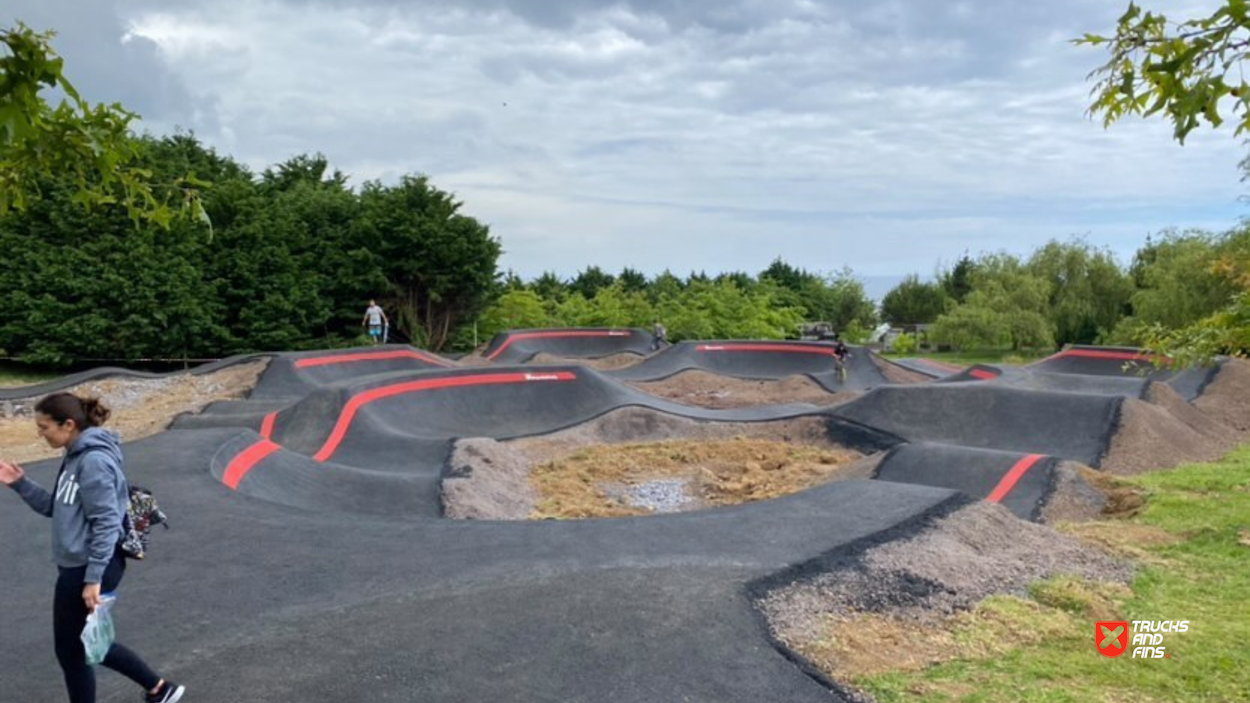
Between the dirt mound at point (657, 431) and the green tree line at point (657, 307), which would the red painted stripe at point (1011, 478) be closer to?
the dirt mound at point (657, 431)

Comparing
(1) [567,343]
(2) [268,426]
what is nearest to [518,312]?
(1) [567,343]

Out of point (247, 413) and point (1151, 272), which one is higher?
point (1151, 272)

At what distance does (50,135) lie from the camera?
4.09 meters

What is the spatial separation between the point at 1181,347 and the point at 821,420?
10313 millimetres

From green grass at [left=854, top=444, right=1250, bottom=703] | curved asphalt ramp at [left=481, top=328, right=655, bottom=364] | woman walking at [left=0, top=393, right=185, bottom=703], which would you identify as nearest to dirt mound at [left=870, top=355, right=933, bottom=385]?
curved asphalt ramp at [left=481, top=328, right=655, bottom=364]

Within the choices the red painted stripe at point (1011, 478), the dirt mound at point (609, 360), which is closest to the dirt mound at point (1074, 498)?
the red painted stripe at point (1011, 478)

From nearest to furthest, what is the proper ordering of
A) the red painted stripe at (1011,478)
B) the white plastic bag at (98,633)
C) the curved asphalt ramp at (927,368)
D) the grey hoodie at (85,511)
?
the white plastic bag at (98,633)
the grey hoodie at (85,511)
the red painted stripe at (1011,478)
the curved asphalt ramp at (927,368)

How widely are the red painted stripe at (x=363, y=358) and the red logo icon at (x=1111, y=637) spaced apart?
20399mm

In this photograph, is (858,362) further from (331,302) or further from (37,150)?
(37,150)

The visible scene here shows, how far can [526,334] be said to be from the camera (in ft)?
116

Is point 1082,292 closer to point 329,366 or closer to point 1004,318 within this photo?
point 1004,318

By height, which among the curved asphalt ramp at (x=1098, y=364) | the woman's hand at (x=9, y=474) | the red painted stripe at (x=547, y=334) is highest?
the woman's hand at (x=9, y=474)

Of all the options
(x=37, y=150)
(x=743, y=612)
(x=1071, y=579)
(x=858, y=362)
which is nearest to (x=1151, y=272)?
(x=858, y=362)

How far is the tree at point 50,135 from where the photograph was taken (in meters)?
Result: 2.93
